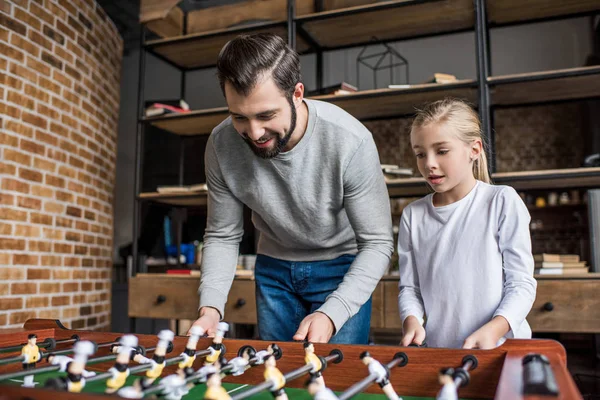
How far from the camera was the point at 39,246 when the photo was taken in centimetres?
272

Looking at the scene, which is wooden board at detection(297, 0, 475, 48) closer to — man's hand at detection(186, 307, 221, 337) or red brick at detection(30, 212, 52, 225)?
red brick at detection(30, 212, 52, 225)

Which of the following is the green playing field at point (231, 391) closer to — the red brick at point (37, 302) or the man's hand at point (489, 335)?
the man's hand at point (489, 335)

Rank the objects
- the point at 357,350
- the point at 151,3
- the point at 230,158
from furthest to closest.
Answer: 1. the point at 151,3
2. the point at 230,158
3. the point at 357,350

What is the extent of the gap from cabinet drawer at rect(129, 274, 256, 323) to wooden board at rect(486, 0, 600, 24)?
182 centimetres

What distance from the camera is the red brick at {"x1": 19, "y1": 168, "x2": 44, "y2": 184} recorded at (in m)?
2.61

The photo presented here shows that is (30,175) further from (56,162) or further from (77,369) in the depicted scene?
(77,369)

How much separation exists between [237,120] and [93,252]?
2.36 metres

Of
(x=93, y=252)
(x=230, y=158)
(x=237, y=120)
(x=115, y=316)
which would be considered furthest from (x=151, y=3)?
(x=115, y=316)

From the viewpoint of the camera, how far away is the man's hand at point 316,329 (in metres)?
1.15

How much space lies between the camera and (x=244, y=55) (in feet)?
4.15

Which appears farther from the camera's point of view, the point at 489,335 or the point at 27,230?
the point at 27,230

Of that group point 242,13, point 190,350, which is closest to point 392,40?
point 242,13

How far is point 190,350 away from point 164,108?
2240 millimetres

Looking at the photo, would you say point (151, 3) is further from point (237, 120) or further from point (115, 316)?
point (115, 316)
